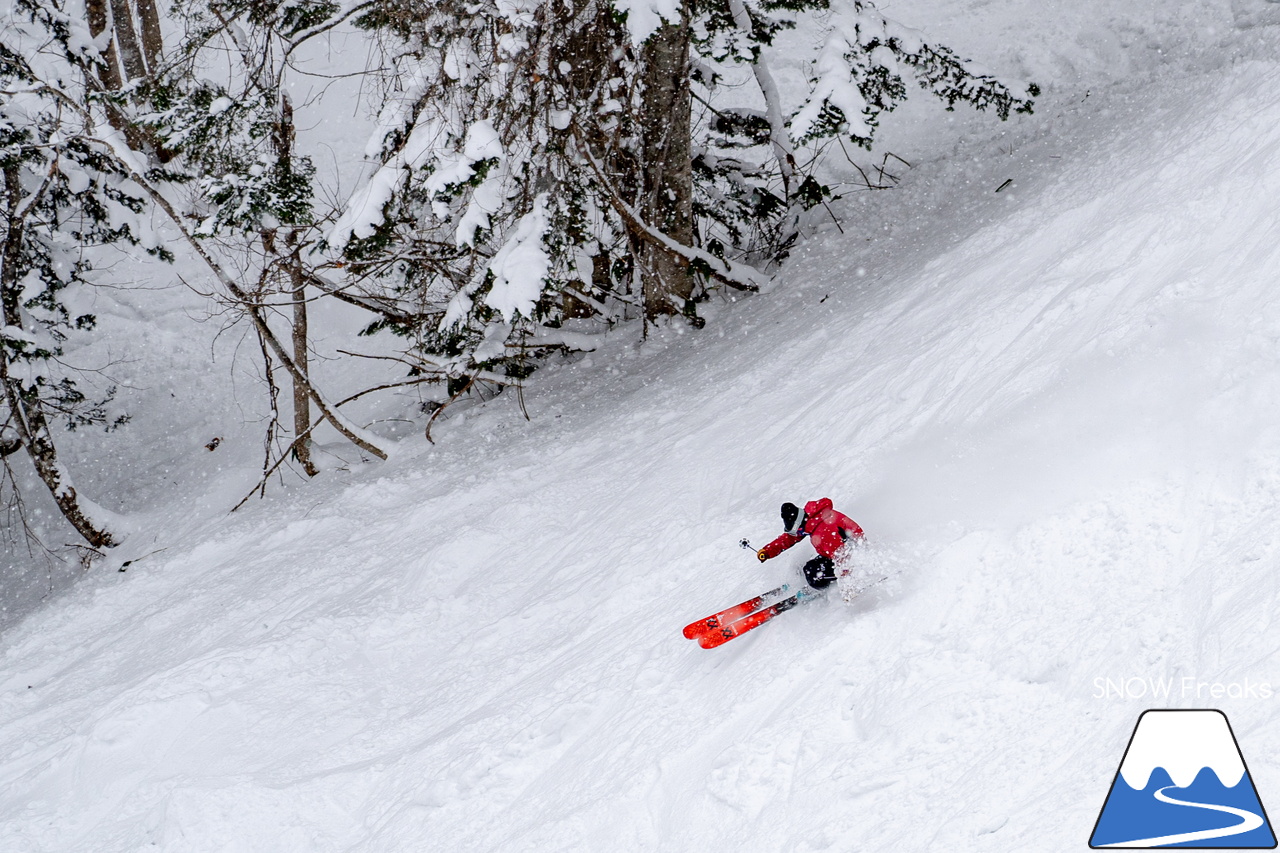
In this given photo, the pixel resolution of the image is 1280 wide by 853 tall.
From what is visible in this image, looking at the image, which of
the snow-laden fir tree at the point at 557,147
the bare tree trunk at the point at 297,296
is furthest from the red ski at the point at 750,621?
the bare tree trunk at the point at 297,296

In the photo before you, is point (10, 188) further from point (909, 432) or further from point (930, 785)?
point (930, 785)

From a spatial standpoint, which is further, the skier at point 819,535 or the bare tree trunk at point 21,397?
the bare tree trunk at point 21,397

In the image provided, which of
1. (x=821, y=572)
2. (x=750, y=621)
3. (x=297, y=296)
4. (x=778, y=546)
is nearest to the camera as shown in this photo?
(x=821, y=572)

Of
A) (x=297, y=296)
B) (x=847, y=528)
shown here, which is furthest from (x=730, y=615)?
(x=297, y=296)

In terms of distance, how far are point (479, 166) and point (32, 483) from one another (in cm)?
1171

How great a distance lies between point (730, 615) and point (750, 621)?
104mm

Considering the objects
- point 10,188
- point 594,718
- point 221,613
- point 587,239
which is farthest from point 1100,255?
point 10,188

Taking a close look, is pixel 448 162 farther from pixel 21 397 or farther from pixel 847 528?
pixel 21 397

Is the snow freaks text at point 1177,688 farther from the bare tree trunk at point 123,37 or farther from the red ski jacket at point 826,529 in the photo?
the bare tree trunk at point 123,37

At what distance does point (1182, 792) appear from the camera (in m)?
2.92

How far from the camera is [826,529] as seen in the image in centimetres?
449

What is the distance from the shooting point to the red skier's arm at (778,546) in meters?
4.64

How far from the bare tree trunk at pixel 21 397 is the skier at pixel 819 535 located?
8578 millimetres

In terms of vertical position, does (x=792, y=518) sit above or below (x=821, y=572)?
above
